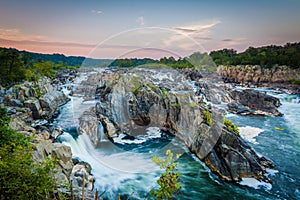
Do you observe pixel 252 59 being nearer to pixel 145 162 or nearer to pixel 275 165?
pixel 275 165

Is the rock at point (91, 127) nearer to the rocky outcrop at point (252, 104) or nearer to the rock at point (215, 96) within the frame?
the rocky outcrop at point (252, 104)

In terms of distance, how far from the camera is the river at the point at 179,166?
35.1ft

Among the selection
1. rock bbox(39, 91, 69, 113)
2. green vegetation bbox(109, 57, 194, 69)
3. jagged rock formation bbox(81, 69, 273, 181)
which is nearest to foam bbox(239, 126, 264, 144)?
jagged rock formation bbox(81, 69, 273, 181)

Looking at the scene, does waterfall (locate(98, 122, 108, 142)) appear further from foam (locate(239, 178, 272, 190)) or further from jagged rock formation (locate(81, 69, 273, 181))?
foam (locate(239, 178, 272, 190))

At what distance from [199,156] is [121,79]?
389 inches

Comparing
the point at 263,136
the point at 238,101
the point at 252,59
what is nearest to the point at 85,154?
the point at 263,136

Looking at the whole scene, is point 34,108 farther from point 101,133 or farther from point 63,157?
point 63,157

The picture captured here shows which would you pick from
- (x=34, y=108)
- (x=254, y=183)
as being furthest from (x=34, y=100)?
(x=254, y=183)

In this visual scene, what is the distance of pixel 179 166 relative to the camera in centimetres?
1307

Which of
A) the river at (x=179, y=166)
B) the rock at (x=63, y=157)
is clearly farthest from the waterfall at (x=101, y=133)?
the rock at (x=63, y=157)

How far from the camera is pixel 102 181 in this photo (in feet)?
36.4

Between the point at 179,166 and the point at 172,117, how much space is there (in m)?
5.51

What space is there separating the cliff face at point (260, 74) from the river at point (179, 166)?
127ft

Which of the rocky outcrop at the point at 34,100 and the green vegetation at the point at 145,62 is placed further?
the rocky outcrop at the point at 34,100
